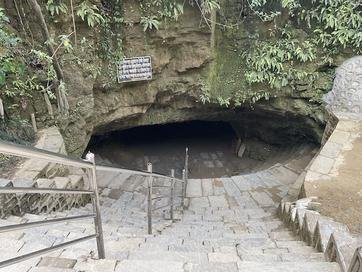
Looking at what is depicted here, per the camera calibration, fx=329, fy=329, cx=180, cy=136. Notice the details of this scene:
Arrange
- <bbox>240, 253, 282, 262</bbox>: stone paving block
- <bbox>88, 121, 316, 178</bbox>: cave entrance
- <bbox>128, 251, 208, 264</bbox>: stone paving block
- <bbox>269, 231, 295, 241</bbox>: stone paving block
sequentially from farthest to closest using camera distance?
<bbox>88, 121, 316, 178</bbox>: cave entrance, <bbox>269, 231, 295, 241</bbox>: stone paving block, <bbox>240, 253, 282, 262</bbox>: stone paving block, <bbox>128, 251, 208, 264</bbox>: stone paving block

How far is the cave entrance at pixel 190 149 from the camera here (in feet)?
29.9

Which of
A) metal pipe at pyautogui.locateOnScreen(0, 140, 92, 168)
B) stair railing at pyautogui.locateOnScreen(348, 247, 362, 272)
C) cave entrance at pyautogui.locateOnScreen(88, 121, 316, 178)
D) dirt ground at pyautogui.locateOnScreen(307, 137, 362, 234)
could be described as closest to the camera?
metal pipe at pyautogui.locateOnScreen(0, 140, 92, 168)

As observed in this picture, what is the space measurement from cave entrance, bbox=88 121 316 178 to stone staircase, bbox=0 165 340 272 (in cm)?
182

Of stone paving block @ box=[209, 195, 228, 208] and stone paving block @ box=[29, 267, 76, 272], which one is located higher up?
stone paving block @ box=[29, 267, 76, 272]

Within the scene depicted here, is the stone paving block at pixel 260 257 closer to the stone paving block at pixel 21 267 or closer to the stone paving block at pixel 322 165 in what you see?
the stone paving block at pixel 21 267

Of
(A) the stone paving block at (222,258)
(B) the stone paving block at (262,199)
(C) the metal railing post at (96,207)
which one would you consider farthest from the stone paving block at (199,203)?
(C) the metal railing post at (96,207)

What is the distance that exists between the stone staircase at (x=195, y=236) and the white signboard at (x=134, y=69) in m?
2.08

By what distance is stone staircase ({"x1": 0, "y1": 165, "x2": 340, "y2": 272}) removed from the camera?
83.3 inches

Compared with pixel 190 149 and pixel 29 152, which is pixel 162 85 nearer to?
pixel 190 149

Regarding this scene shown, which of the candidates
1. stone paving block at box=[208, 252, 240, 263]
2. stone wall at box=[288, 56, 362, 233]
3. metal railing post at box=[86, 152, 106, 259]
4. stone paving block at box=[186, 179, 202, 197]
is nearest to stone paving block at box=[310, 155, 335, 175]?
stone wall at box=[288, 56, 362, 233]

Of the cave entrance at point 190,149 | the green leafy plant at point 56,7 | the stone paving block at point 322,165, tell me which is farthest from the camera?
the cave entrance at point 190,149

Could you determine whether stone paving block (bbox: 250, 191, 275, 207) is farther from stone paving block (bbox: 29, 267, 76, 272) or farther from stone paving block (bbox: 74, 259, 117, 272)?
stone paving block (bbox: 29, 267, 76, 272)

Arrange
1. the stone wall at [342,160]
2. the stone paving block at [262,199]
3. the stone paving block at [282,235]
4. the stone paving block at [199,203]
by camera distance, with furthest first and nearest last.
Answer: the stone paving block at [262,199]
the stone paving block at [199,203]
the stone wall at [342,160]
the stone paving block at [282,235]

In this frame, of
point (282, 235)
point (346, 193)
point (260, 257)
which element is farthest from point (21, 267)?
point (346, 193)
